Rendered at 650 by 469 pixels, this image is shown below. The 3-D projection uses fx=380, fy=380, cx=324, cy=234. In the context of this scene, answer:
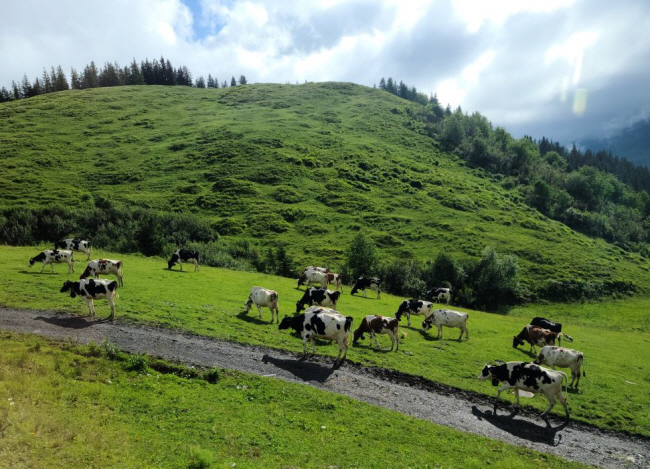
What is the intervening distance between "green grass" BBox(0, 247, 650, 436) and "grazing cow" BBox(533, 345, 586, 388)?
103 cm

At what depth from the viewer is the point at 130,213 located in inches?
2432

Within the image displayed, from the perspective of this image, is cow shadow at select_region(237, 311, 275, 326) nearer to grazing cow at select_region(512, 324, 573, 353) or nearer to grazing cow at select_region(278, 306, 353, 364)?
grazing cow at select_region(278, 306, 353, 364)

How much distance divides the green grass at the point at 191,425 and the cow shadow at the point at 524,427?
4.86 feet

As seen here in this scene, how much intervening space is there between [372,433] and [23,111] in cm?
16354

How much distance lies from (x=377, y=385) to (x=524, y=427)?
6.17 metres

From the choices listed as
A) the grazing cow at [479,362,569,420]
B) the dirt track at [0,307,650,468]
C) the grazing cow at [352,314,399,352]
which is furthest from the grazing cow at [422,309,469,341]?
the grazing cow at [479,362,569,420]

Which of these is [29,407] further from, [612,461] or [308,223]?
[308,223]

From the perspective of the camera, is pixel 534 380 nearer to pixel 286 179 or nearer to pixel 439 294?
pixel 439 294

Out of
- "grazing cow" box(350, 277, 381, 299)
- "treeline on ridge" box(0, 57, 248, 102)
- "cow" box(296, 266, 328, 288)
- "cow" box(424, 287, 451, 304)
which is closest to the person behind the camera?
"cow" box(296, 266, 328, 288)

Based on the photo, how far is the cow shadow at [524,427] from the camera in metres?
14.8

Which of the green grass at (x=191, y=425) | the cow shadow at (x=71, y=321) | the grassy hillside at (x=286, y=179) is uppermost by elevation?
the grassy hillside at (x=286, y=179)

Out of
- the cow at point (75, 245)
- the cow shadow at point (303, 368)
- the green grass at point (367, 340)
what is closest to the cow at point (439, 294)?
the green grass at point (367, 340)

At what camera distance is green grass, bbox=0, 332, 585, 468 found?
995cm

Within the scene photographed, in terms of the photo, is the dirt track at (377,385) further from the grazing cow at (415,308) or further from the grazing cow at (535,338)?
the grazing cow at (415,308)
